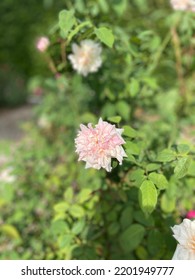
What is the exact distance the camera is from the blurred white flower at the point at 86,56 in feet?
5.54

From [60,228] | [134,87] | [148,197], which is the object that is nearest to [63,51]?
[134,87]

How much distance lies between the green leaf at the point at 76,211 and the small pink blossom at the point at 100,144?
538mm

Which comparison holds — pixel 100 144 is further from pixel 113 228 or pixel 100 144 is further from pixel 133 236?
pixel 113 228

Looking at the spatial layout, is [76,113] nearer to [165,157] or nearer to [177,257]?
[165,157]

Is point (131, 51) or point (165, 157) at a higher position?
point (131, 51)

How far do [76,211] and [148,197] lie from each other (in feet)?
1.86

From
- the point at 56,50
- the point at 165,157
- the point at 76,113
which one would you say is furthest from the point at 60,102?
the point at 165,157

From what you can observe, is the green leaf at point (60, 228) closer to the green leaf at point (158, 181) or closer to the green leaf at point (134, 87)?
the green leaf at point (158, 181)

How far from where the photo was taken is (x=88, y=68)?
177 cm

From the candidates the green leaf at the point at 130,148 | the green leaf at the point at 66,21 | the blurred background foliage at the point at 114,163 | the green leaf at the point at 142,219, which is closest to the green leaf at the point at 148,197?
the blurred background foliage at the point at 114,163

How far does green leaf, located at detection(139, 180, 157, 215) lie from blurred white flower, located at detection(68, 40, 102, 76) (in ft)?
2.42

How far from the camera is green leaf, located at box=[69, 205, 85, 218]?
5.24ft

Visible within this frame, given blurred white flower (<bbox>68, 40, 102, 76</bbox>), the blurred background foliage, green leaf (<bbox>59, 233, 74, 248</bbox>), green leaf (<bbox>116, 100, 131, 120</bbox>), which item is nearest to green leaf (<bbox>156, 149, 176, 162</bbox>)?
the blurred background foliage
